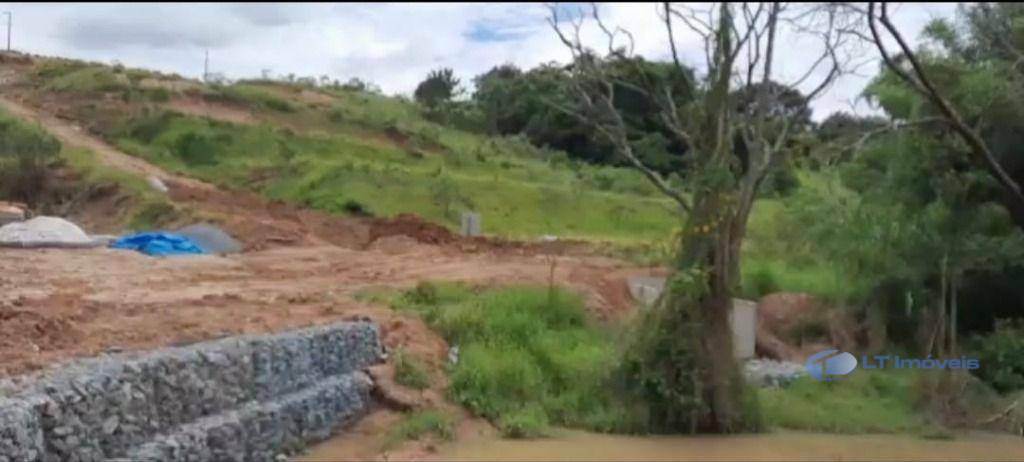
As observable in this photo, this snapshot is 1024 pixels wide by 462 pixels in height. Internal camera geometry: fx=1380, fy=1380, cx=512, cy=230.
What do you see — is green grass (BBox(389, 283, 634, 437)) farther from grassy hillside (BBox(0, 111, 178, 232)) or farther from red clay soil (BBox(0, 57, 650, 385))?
grassy hillside (BBox(0, 111, 178, 232))

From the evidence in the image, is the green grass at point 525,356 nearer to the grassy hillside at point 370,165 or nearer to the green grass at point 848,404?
the green grass at point 848,404

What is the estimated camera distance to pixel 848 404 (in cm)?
1442

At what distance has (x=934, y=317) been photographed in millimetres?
15875

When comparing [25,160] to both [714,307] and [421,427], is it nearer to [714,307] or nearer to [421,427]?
[421,427]

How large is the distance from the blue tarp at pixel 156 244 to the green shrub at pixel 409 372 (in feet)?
20.1

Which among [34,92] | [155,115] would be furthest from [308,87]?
[34,92]

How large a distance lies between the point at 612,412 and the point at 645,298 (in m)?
3.02

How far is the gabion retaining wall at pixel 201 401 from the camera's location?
814 centimetres

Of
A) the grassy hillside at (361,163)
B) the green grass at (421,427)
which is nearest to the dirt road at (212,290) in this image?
the green grass at (421,427)

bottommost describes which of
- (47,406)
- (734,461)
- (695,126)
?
(734,461)

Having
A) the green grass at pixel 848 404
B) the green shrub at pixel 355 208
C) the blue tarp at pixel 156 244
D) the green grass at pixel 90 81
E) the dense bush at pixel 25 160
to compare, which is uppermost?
the green grass at pixel 90 81

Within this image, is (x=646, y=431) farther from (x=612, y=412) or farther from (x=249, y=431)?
(x=249, y=431)

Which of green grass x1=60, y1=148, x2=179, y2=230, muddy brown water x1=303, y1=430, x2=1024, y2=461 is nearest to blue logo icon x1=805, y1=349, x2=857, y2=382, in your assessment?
muddy brown water x1=303, y1=430, x2=1024, y2=461

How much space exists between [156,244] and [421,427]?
7.86 meters
